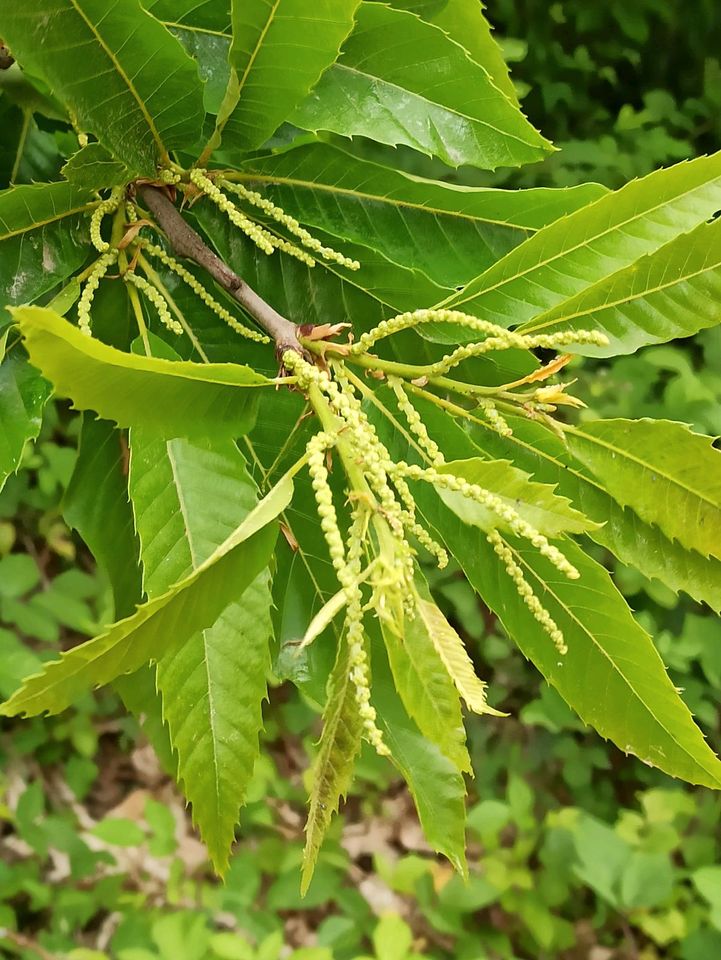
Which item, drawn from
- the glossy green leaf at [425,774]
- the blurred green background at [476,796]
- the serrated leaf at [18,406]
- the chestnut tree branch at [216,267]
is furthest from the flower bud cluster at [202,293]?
the blurred green background at [476,796]

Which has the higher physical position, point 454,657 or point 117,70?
point 117,70

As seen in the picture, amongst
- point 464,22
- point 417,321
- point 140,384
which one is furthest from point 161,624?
point 464,22

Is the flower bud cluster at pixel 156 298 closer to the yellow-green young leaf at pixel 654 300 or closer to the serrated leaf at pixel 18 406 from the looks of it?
the serrated leaf at pixel 18 406

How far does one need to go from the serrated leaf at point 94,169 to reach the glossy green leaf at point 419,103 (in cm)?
13

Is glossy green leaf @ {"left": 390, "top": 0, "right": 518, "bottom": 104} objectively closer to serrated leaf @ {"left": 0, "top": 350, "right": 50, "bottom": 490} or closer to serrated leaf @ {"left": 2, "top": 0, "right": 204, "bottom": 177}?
serrated leaf @ {"left": 2, "top": 0, "right": 204, "bottom": 177}

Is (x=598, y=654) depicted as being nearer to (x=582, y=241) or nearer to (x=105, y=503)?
(x=582, y=241)

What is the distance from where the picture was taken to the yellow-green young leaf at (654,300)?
0.42 m

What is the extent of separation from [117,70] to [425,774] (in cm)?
46

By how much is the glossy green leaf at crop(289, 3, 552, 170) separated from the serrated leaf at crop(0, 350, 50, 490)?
251 mm

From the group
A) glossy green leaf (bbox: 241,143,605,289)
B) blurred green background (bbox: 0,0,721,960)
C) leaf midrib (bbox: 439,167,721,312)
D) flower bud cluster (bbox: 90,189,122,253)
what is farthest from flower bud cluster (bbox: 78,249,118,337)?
blurred green background (bbox: 0,0,721,960)

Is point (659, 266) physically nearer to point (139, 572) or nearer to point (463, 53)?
point (463, 53)

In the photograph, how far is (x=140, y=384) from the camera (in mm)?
342

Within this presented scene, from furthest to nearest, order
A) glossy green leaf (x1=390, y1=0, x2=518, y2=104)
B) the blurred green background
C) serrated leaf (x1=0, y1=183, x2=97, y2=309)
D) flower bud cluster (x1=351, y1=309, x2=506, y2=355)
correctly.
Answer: the blurred green background
glossy green leaf (x1=390, y1=0, x2=518, y2=104)
serrated leaf (x1=0, y1=183, x2=97, y2=309)
flower bud cluster (x1=351, y1=309, x2=506, y2=355)

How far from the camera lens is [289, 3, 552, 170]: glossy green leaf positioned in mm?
549
